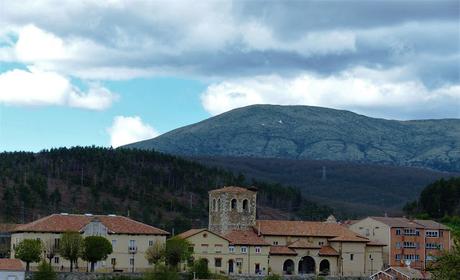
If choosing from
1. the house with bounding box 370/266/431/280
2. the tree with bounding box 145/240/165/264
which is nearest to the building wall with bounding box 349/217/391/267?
the house with bounding box 370/266/431/280

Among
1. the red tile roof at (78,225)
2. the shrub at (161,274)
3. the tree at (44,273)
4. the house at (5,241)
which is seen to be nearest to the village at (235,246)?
the red tile roof at (78,225)

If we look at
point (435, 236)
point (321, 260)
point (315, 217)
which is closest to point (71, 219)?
point (321, 260)

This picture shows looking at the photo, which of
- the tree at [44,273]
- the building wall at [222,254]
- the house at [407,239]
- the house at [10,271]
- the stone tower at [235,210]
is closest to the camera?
the house at [10,271]

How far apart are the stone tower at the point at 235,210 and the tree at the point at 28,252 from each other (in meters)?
25.7

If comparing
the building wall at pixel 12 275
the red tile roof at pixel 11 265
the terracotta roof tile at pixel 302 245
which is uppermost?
the terracotta roof tile at pixel 302 245

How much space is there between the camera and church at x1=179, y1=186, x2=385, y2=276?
114562 mm

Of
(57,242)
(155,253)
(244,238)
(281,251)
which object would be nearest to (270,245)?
(281,251)

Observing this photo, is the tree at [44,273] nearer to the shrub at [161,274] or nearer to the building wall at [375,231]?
the shrub at [161,274]

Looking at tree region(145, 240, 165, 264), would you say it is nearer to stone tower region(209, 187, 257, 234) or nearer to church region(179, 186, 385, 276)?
church region(179, 186, 385, 276)

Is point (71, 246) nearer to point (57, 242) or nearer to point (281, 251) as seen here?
point (57, 242)

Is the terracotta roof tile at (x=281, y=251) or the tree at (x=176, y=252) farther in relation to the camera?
the terracotta roof tile at (x=281, y=251)

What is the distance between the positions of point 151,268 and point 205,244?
7.65 meters

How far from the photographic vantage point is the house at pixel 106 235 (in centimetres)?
10881

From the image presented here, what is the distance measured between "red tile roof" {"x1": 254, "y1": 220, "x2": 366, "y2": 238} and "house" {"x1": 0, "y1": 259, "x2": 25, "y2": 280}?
31502 millimetres
